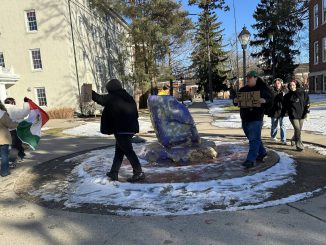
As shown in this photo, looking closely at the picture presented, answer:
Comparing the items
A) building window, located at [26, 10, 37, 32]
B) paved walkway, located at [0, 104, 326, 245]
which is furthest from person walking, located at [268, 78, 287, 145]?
building window, located at [26, 10, 37, 32]

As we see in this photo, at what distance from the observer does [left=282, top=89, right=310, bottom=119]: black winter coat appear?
8742 mm

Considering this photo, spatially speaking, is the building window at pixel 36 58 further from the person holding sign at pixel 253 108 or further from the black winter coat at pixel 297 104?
the person holding sign at pixel 253 108

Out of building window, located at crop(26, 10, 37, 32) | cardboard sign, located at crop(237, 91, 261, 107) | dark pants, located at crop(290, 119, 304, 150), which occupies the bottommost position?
dark pants, located at crop(290, 119, 304, 150)

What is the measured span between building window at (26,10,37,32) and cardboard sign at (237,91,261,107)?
26.4 m

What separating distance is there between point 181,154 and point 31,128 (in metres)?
4.01

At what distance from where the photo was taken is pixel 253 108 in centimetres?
696

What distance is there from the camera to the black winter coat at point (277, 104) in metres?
9.77

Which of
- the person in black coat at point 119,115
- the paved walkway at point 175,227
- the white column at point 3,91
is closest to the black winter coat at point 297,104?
the paved walkway at point 175,227

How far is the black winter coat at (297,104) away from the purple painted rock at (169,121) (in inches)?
92.8

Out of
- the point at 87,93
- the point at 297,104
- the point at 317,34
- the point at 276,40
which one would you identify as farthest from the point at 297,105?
the point at 276,40

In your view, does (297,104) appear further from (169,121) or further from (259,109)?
(169,121)

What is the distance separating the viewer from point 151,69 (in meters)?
34.5

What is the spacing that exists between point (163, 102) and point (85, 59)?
1025 inches

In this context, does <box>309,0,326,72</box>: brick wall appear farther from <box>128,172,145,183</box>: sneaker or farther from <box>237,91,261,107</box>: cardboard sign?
<box>128,172,145,183</box>: sneaker
